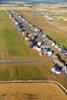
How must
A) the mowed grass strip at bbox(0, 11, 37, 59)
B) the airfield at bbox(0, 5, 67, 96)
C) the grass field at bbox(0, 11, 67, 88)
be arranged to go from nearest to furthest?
the airfield at bbox(0, 5, 67, 96) → the grass field at bbox(0, 11, 67, 88) → the mowed grass strip at bbox(0, 11, 37, 59)

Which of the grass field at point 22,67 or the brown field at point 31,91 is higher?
the brown field at point 31,91

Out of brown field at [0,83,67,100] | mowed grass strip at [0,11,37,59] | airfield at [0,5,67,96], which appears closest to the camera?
brown field at [0,83,67,100]

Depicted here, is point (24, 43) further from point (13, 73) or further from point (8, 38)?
point (13, 73)

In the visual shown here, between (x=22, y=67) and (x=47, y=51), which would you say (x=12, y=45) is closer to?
(x=47, y=51)

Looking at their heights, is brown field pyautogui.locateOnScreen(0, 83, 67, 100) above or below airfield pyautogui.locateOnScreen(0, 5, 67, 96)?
above

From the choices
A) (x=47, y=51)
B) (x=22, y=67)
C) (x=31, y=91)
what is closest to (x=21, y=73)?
(x=22, y=67)

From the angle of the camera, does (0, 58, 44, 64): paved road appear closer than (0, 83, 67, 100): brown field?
No

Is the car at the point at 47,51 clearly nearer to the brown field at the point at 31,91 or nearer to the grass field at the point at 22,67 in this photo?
the grass field at the point at 22,67

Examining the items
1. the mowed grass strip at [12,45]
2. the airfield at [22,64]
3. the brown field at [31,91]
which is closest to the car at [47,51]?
the airfield at [22,64]

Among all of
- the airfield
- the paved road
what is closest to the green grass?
the airfield

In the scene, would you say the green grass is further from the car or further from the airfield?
the car
